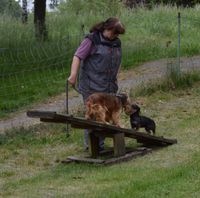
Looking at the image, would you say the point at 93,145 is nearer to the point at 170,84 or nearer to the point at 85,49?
the point at 85,49

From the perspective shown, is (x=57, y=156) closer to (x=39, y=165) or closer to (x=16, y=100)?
(x=39, y=165)

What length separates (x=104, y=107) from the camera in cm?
802

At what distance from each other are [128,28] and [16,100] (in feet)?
28.1

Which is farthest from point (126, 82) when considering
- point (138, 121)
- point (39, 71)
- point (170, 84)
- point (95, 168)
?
point (95, 168)

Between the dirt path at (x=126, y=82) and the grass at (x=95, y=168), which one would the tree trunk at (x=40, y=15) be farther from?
the grass at (x=95, y=168)

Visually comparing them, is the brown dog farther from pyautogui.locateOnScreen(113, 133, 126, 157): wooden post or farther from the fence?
the fence

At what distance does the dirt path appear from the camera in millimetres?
11505

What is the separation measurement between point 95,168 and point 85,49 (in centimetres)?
151

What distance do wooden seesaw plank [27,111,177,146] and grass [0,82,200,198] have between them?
0.19 meters

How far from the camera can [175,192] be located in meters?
A: 6.13

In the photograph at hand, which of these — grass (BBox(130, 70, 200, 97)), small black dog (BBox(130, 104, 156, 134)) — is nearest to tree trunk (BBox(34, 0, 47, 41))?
grass (BBox(130, 70, 200, 97))

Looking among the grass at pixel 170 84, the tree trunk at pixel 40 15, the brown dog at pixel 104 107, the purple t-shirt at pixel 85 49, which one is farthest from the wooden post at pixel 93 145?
the tree trunk at pixel 40 15

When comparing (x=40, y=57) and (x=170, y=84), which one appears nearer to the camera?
(x=170, y=84)

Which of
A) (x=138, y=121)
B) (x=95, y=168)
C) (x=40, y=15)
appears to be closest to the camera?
(x=95, y=168)
